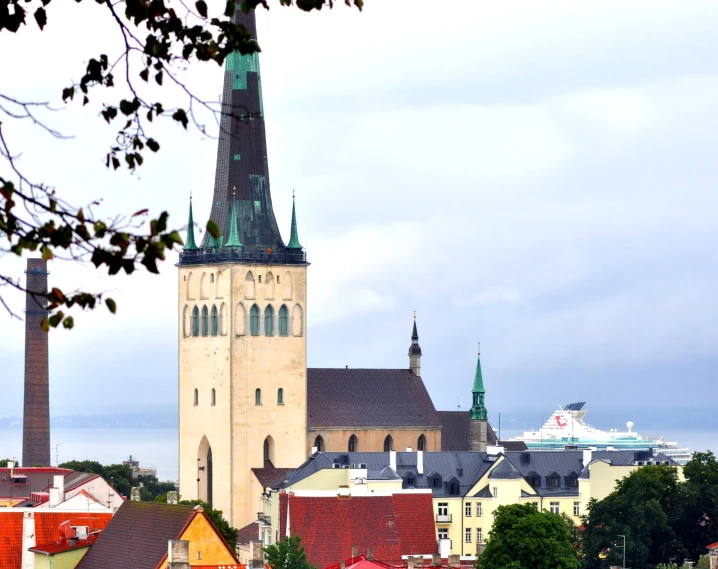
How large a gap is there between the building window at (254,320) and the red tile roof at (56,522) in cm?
4777

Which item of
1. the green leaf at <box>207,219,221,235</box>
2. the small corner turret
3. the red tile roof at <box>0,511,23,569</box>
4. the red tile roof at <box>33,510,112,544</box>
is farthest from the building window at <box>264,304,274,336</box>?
the green leaf at <box>207,219,221,235</box>

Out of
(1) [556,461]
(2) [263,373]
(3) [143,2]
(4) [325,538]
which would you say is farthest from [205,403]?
(3) [143,2]

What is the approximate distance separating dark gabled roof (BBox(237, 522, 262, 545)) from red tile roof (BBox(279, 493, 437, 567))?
6.59 m

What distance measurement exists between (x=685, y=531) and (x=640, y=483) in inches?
112

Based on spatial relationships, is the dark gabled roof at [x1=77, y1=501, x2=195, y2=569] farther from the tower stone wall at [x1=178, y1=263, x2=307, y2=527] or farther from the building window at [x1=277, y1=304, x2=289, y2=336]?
the building window at [x1=277, y1=304, x2=289, y2=336]

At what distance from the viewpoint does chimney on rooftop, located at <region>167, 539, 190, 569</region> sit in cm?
4775

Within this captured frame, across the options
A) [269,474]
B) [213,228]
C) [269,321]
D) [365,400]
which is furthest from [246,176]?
[213,228]

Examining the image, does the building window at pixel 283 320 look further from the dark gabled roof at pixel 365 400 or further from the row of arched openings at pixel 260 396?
the dark gabled roof at pixel 365 400

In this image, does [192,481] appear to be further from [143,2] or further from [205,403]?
[143,2]

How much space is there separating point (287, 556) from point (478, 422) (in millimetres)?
41310

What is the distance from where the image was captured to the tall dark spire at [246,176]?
10925 cm

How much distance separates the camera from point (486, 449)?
374 ft

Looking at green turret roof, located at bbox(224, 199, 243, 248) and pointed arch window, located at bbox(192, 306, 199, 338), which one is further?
pointed arch window, located at bbox(192, 306, 199, 338)

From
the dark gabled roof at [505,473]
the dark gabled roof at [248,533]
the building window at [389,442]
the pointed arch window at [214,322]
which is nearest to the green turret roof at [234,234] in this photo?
the pointed arch window at [214,322]
